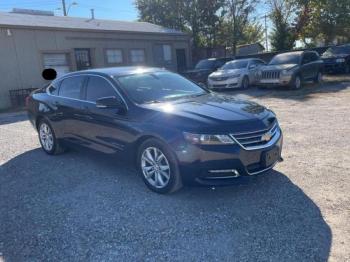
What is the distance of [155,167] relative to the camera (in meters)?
4.39

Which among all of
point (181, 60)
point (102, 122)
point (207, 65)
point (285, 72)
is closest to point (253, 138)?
point (102, 122)

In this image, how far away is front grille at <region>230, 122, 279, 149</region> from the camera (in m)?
3.99

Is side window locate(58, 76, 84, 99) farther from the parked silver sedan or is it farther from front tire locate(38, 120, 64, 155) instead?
the parked silver sedan

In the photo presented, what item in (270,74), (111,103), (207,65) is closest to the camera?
(111,103)

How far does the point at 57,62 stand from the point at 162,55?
8.54 meters

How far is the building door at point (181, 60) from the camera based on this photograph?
2700cm

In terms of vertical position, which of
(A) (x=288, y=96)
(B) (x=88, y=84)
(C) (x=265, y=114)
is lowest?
(A) (x=288, y=96)

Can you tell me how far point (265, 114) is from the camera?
4.55 meters

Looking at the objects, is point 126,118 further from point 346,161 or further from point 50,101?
point 346,161

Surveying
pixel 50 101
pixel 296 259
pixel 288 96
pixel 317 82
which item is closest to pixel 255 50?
pixel 317 82

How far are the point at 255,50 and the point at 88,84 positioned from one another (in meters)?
44.4

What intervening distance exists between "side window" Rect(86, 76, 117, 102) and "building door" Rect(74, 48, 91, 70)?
15.1 meters

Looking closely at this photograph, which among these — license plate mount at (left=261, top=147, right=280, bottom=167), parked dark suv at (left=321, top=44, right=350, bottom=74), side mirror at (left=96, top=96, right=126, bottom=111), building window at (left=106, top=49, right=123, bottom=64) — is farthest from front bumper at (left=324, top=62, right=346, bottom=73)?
side mirror at (left=96, top=96, right=126, bottom=111)

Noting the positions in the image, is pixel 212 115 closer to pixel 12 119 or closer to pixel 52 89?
pixel 52 89
